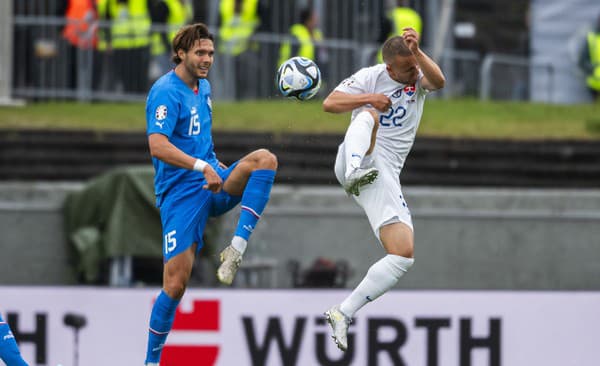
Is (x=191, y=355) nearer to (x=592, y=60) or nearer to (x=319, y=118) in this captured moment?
(x=319, y=118)

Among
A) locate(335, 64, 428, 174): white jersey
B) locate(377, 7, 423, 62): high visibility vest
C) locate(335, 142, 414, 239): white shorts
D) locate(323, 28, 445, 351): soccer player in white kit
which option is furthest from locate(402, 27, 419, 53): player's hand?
locate(377, 7, 423, 62): high visibility vest

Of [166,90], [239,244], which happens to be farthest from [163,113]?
[239,244]

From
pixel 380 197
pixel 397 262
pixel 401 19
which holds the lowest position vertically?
pixel 397 262

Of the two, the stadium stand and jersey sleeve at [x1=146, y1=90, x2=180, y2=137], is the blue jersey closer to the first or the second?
jersey sleeve at [x1=146, y1=90, x2=180, y2=137]

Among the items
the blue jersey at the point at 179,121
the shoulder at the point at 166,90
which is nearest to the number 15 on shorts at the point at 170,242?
the blue jersey at the point at 179,121

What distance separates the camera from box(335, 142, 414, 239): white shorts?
10156 mm

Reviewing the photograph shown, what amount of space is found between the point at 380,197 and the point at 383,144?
379mm

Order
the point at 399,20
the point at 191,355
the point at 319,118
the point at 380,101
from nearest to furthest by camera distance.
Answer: the point at 380,101 → the point at 191,355 → the point at 399,20 → the point at 319,118

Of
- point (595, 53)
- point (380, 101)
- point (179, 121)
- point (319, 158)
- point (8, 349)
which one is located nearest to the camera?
point (179, 121)

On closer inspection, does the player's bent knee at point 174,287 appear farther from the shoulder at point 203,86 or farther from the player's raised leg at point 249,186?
the shoulder at point 203,86

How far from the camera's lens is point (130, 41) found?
18.0 metres

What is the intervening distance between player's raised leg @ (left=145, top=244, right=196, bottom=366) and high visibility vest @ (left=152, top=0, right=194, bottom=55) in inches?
317

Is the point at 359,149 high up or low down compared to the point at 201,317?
up

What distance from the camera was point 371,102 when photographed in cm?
999
